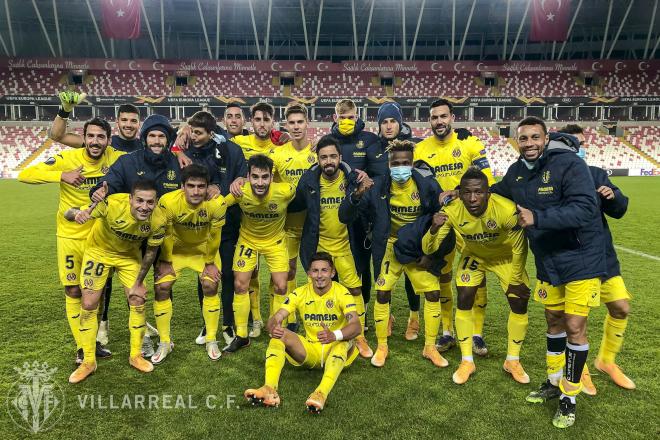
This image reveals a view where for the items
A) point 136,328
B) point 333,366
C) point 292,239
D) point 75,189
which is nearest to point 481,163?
point 292,239

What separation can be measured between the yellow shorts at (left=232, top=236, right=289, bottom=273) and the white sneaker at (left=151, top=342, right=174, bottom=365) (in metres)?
1.05

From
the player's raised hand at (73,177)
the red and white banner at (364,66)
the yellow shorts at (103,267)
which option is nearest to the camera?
the player's raised hand at (73,177)

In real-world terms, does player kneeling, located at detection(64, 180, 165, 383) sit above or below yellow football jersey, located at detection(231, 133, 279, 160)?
below

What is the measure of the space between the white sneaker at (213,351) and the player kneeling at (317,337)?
33.0 inches

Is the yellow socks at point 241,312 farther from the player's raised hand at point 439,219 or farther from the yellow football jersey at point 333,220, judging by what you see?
the player's raised hand at point 439,219

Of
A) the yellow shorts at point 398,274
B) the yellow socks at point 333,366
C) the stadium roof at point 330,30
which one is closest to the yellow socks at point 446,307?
the yellow shorts at point 398,274

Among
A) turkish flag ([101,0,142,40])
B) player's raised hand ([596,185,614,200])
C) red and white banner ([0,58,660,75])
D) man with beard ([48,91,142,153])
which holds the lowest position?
player's raised hand ([596,185,614,200])

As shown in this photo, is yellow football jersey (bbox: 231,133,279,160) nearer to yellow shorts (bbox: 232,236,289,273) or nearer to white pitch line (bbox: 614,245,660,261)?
yellow shorts (bbox: 232,236,289,273)

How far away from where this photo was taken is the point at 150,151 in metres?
4.45

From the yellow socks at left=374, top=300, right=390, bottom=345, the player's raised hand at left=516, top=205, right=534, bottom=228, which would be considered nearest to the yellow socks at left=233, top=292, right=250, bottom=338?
the yellow socks at left=374, top=300, right=390, bottom=345

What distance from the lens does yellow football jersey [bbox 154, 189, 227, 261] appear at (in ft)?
14.5

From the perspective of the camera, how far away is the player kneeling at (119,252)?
400 cm

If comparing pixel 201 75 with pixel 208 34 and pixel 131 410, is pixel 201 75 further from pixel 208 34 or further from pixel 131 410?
pixel 131 410

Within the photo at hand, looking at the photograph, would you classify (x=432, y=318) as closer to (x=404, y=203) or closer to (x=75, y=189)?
(x=404, y=203)
